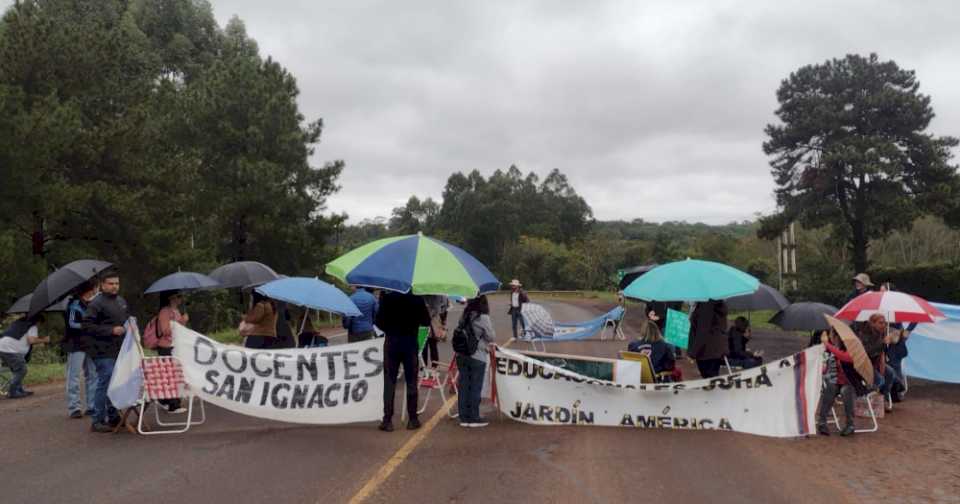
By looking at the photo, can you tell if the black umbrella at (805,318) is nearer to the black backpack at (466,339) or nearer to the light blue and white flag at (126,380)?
the black backpack at (466,339)

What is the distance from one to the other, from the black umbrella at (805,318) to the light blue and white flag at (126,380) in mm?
8162

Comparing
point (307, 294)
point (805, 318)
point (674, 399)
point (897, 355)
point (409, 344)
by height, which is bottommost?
point (674, 399)

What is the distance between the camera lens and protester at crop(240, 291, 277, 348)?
995 centimetres

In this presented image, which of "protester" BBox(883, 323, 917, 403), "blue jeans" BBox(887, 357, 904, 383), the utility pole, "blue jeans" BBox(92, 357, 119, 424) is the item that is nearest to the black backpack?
"blue jeans" BBox(92, 357, 119, 424)

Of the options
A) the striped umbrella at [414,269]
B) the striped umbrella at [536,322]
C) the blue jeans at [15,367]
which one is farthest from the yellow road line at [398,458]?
the striped umbrella at [536,322]

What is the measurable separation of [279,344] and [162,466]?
391cm

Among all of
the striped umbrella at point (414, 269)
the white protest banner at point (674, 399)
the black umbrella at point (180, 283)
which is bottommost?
the white protest banner at point (674, 399)

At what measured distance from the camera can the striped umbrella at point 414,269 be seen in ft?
24.9

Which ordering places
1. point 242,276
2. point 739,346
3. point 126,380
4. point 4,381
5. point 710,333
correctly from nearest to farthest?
point 126,380 < point 710,333 < point 739,346 < point 242,276 < point 4,381

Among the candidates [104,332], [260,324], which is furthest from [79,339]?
[260,324]

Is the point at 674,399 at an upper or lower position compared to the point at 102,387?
lower

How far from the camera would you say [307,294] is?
9.41m

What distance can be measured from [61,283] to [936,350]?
1272 centimetres

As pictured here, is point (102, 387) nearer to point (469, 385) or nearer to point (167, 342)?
point (167, 342)
